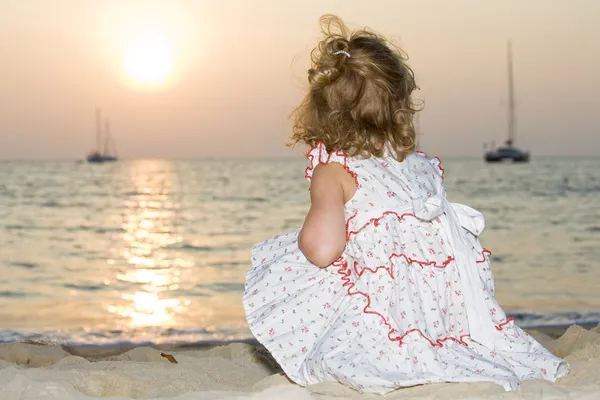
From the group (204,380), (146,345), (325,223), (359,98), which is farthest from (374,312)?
(146,345)

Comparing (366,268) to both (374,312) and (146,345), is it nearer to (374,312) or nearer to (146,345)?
(374,312)

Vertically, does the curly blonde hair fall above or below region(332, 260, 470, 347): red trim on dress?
above

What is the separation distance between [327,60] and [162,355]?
7.43ft

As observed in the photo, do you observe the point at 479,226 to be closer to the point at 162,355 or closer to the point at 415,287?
the point at 415,287

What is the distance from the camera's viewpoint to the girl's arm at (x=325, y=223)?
300 cm

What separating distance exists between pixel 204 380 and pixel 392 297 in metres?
1.16

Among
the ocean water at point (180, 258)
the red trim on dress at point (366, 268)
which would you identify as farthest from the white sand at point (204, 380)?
the ocean water at point (180, 258)

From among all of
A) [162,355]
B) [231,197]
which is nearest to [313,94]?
[162,355]

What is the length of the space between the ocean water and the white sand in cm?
142

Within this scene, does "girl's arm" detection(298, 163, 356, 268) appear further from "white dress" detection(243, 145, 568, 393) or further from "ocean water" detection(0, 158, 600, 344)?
"ocean water" detection(0, 158, 600, 344)

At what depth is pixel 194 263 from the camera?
10.3 meters

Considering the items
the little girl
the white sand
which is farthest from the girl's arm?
the white sand

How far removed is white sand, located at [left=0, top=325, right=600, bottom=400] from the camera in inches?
111

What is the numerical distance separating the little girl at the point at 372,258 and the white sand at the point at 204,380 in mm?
154
